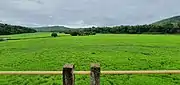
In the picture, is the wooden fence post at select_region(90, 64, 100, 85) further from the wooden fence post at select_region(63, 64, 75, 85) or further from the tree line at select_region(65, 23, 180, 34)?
the tree line at select_region(65, 23, 180, 34)

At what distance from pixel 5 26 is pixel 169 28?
101ft

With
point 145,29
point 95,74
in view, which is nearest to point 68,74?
point 95,74

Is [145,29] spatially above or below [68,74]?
below

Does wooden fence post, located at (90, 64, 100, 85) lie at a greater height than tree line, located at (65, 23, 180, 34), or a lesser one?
greater

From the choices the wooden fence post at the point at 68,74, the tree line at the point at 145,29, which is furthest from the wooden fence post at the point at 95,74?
the tree line at the point at 145,29

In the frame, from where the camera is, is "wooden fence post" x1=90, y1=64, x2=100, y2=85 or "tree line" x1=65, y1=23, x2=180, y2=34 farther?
"tree line" x1=65, y1=23, x2=180, y2=34

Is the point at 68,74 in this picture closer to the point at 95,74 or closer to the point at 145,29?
the point at 95,74

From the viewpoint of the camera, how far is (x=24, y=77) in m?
8.80

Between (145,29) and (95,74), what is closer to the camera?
(95,74)

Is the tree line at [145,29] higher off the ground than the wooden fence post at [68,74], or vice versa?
the wooden fence post at [68,74]

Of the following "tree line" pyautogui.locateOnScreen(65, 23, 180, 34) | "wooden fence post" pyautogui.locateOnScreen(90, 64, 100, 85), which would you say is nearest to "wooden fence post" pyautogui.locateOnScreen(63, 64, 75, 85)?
"wooden fence post" pyautogui.locateOnScreen(90, 64, 100, 85)

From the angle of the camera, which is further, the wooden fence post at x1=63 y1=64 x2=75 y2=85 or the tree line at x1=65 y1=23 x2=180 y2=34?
the tree line at x1=65 y1=23 x2=180 y2=34

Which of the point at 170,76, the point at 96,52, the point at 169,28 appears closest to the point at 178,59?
the point at 170,76

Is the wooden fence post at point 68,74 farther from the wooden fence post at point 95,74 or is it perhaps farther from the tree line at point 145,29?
the tree line at point 145,29
